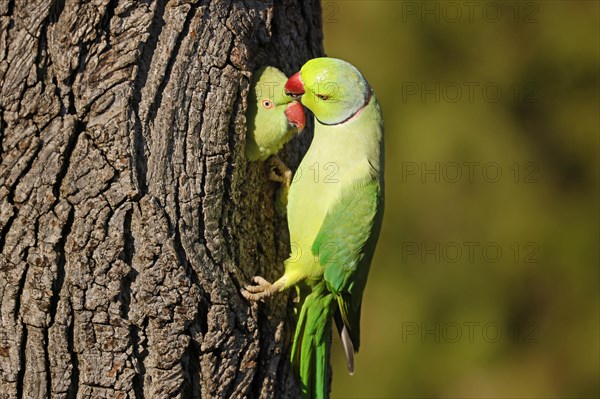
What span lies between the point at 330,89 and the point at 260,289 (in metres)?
0.81

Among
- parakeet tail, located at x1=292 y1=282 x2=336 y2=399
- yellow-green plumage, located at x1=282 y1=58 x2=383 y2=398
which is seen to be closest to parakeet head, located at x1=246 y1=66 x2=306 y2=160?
yellow-green plumage, located at x1=282 y1=58 x2=383 y2=398

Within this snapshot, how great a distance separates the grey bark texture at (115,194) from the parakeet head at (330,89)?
0.24 metres

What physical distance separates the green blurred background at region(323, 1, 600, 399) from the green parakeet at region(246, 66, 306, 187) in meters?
3.09

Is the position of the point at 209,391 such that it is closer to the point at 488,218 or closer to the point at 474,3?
the point at 488,218

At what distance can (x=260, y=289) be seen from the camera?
109 inches

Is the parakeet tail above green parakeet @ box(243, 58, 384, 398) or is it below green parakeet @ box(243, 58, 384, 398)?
below

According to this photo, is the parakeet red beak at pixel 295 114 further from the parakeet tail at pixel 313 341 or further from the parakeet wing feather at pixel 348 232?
the parakeet tail at pixel 313 341

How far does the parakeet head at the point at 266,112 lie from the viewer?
276cm

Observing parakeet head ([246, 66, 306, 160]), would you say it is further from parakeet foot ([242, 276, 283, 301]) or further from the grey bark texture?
parakeet foot ([242, 276, 283, 301])

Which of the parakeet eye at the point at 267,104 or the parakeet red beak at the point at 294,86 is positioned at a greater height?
the parakeet red beak at the point at 294,86

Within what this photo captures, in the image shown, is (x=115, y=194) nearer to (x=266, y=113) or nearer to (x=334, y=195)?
(x=266, y=113)

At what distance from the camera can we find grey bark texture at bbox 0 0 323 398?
244cm

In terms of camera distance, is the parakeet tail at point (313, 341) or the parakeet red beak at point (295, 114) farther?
the parakeet tail at point (313, 341)

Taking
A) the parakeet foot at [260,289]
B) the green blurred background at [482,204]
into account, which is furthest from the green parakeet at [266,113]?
the green blurred background at [482,204]
